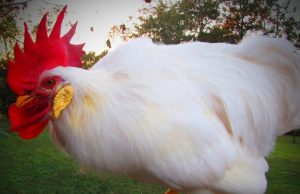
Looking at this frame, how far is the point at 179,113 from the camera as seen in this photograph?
165 cm

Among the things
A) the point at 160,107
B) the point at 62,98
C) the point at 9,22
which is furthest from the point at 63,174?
the point at 160,107

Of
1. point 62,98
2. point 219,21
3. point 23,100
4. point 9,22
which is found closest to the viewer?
point 62,98

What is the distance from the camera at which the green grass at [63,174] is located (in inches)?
159

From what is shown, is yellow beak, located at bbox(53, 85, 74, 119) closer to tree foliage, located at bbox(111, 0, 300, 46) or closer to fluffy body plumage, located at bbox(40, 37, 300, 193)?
fluffy body plumage, located at bbox(40, 37, 300, 193)

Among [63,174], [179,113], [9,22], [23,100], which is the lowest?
[63,174]

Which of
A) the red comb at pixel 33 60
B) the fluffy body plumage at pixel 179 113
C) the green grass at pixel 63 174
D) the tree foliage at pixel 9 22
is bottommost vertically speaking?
the green grass at pixel 63 174

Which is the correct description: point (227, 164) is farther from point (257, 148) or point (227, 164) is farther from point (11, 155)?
point (11, 155)

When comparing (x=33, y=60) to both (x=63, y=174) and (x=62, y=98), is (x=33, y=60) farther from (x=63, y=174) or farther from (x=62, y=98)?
(x=63, y=174)

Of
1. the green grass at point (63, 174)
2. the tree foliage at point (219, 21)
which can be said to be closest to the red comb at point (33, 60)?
the green grass at point (63, 174)

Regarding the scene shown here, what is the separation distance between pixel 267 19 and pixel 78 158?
3.61 meters

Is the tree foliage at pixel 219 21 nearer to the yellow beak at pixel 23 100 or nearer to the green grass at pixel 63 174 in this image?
the green grass at pixel 63 174

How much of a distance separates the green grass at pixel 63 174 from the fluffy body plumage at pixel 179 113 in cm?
202

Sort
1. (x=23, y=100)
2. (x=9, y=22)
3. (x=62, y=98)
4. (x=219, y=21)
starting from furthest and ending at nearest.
Result: 1. (x=219, y=21)
2. (x=9, y=22)
3. (x=23, y=100)
4. (x=62, y=98)

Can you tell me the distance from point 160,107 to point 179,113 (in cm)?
11
